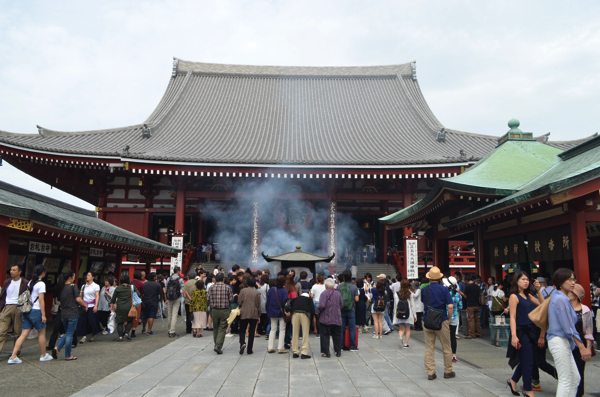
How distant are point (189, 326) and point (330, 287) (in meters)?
5.03

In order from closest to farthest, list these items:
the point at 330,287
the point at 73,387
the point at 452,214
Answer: the point at 73,387 < the point at 330,287 < the point at 452,214

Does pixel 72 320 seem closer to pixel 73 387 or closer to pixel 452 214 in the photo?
pixel 73 387

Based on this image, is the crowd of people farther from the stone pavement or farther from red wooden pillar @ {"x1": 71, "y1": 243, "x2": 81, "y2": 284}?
red wooden pillar @ {"x1": 71, "y1": 243, "x2": 81, "y2": 284}

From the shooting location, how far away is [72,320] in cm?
738

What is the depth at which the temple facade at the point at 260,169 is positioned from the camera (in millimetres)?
18256

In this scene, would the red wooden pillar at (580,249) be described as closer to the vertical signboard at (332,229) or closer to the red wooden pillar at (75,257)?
the red wooden pillar at (75,257)

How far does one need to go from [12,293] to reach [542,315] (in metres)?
7.52

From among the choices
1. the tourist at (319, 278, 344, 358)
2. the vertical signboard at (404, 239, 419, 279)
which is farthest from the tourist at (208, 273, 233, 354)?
the vertical signboard at (404, 239, 419, 279)

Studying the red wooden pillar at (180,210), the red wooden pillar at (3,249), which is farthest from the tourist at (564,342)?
the red wooden pillar at (180,210)

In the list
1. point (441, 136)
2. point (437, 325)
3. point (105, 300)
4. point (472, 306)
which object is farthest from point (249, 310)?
point (441, 136)

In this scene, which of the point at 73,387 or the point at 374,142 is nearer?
the point at 73,387

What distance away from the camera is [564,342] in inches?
177

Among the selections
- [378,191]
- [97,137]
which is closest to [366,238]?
[378,191]

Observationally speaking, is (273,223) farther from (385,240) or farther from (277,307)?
(277,307)
